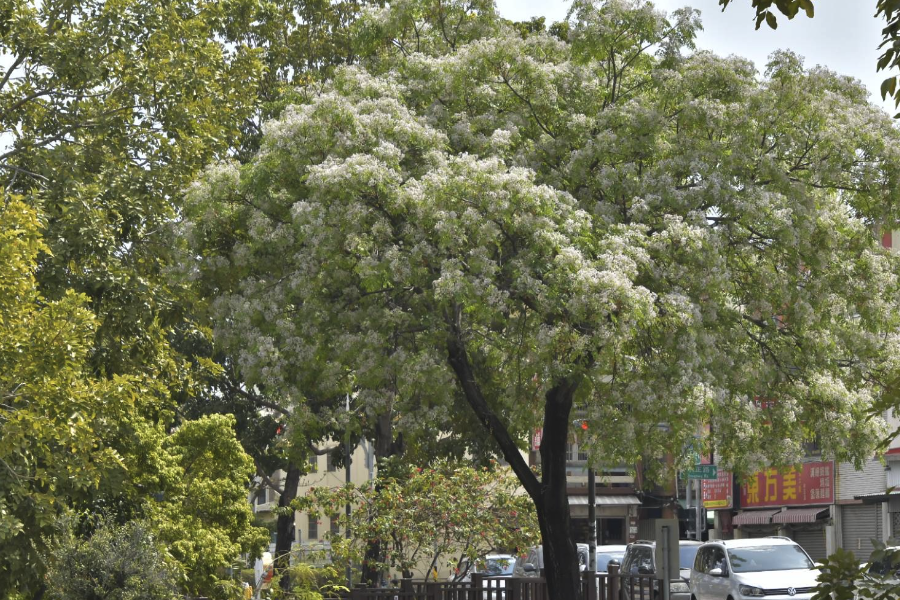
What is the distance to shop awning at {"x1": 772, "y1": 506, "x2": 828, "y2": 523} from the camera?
1521 inches

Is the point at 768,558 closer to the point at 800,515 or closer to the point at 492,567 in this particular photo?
the point at 492,567

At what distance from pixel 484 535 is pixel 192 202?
844 centimetres

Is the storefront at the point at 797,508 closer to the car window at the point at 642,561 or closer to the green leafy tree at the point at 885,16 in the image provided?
the car window at the point at 642,561

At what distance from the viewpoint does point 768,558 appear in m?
22.9

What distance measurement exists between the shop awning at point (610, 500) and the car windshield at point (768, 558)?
32.5 meters

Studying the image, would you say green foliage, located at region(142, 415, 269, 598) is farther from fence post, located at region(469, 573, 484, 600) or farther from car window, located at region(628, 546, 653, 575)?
car window, located at region(628, 546, 653, 575)

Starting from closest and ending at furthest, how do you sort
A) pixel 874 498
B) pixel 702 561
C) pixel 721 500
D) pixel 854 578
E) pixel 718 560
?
Answer: pixel 854 578, pixel 718 560, pixel 702 561, pixel 874 498, pixel 721 500

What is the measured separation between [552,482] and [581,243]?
4435 mm

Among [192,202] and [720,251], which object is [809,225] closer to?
[720,251]

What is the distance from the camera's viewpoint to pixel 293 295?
1562 centimetres

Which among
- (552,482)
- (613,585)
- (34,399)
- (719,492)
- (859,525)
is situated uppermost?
(719,492)

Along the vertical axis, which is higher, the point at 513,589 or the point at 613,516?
the point at 613,516

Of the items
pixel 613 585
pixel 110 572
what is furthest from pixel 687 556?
pixel 110 572

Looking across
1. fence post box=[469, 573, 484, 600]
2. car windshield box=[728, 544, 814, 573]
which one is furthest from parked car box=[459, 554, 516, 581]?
car windshield box=[728, 544, 814, 573]
